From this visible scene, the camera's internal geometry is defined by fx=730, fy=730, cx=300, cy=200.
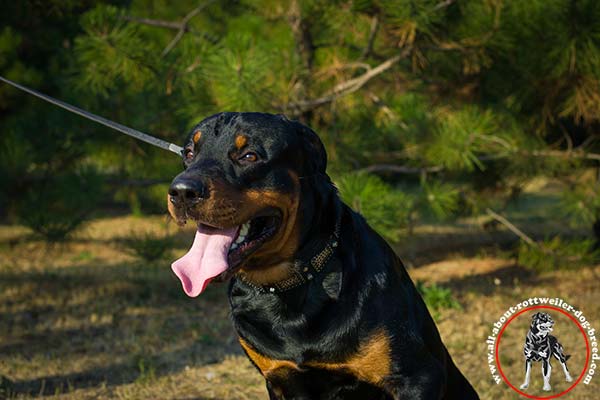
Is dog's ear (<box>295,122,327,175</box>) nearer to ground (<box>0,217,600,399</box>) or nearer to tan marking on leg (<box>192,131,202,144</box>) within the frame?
tan marking on leg (<box>192,131,202,144</box>)

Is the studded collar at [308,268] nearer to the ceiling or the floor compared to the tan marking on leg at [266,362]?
nearer to the ceiling

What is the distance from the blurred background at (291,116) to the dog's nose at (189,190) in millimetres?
1989

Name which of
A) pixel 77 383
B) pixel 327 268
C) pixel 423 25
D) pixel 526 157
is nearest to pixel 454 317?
pixel 526 157

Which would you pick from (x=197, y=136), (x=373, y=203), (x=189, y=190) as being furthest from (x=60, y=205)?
(x=189, y=190)

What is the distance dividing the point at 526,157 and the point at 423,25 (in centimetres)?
185

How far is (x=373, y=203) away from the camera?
16.6 ft

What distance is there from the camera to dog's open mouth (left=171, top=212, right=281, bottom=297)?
2303mm

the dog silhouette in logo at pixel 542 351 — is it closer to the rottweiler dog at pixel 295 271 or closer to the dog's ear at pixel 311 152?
the rottweiler dog at pixel 295 271

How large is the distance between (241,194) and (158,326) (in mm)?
3243

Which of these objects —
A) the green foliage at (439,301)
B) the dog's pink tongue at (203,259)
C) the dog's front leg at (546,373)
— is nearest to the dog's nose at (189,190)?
the dog's pink tongue at (203,259)

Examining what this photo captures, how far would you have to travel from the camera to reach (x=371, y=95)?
612 cm

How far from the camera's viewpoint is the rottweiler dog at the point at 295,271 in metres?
2.35

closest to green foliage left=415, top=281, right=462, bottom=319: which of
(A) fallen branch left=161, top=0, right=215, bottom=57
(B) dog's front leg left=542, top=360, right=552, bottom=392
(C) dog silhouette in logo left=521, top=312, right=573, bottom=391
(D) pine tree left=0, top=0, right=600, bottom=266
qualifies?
(D) pine tree left=0, top=0, right=600, bottom=266

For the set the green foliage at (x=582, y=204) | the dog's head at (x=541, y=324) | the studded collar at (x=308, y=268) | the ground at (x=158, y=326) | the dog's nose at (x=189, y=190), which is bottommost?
the ground at (x=158, y=326)
